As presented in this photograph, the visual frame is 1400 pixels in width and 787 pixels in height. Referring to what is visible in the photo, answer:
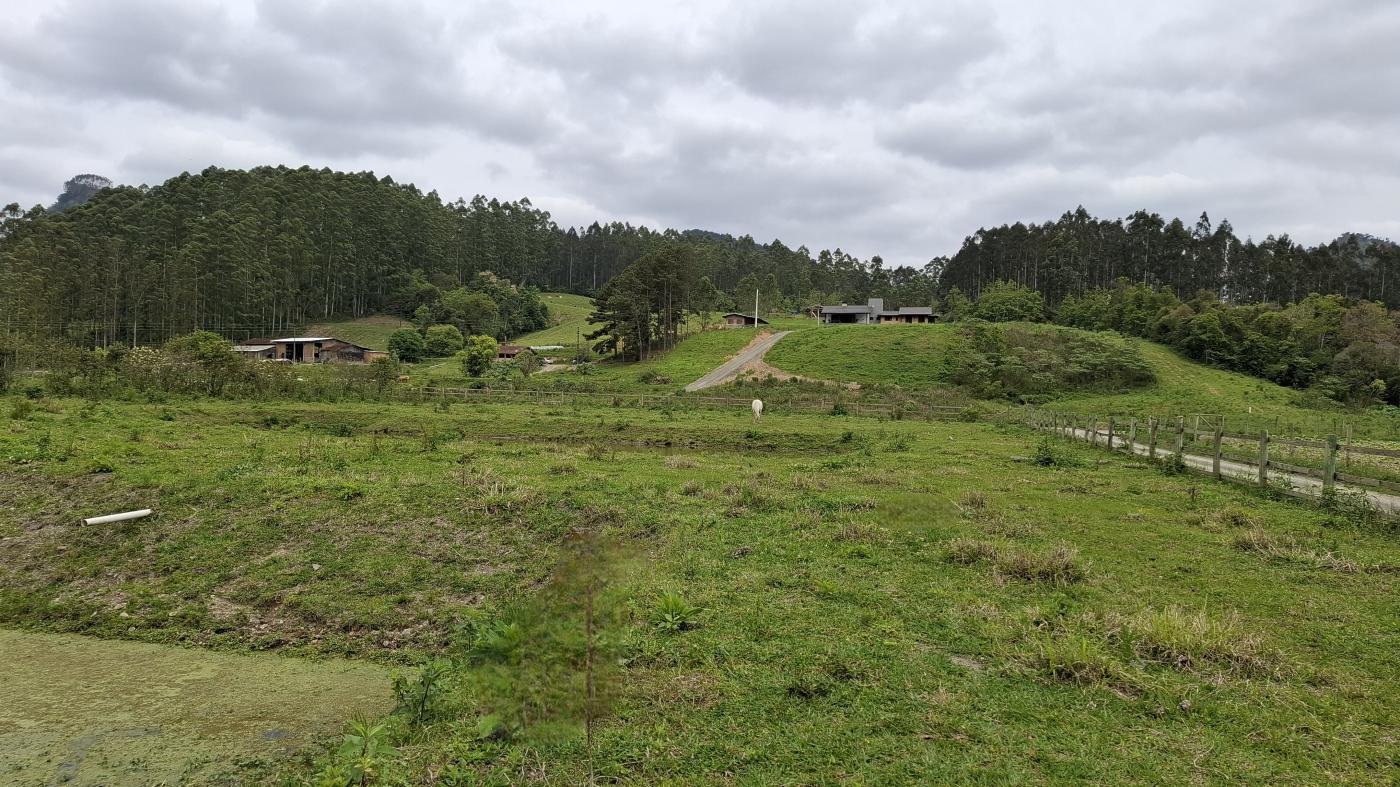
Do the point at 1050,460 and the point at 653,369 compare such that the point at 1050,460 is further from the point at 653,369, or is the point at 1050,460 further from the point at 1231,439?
the point at 653,369

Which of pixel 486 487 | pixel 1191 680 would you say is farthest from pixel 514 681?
pixel 486 487

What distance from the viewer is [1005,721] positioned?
5.25 meters

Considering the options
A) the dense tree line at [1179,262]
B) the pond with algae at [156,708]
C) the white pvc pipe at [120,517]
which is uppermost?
the dense tree line at [1179,262]

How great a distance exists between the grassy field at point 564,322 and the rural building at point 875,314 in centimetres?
3778

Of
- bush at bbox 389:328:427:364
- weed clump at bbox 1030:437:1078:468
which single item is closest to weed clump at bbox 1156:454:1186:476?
weed clump at bbox 1030:437:1078:468

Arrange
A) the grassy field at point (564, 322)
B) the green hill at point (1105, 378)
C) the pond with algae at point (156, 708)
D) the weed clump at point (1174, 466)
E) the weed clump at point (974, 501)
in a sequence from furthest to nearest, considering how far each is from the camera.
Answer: the grassy field at point (564, 322) < the green hill at point (1105, 378) < the weed clump at point (1174, 466) < the weed clump at point (974, 501) < the pond with algae at point (156, 708)

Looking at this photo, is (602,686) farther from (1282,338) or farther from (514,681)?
(1282,338)

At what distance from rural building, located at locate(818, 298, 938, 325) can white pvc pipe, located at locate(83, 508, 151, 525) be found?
95946mm

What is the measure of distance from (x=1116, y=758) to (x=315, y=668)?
24.4 ft

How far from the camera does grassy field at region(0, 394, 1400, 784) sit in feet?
15.6

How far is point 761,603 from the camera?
8031 millimetres

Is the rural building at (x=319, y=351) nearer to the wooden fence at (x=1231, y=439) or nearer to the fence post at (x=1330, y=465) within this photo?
the wooden fence at (x=1231, y=439)

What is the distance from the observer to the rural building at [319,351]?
74.6 m

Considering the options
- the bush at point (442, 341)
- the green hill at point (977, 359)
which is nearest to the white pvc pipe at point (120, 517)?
the green hill at point (977, 359)
